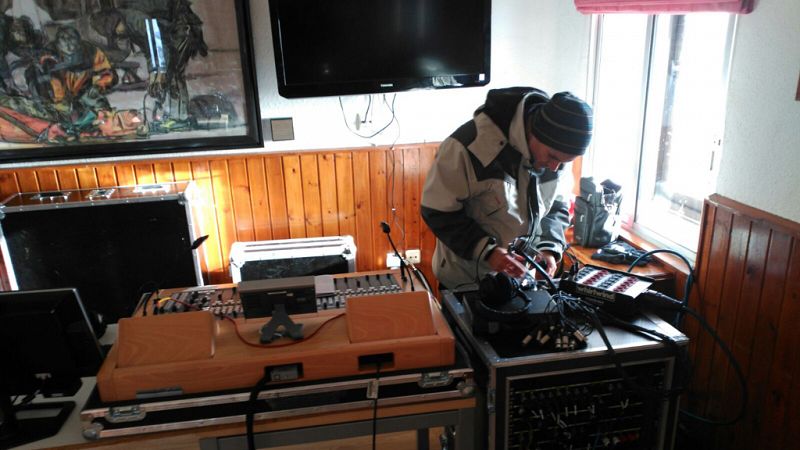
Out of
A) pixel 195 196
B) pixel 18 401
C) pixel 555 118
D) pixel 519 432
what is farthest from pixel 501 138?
pixel 195 196

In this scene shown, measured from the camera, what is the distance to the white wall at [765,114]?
166 cm

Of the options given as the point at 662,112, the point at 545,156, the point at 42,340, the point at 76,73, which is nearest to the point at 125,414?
the point at 42,340

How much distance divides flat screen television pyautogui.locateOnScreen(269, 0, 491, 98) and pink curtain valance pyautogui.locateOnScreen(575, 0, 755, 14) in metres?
0.50

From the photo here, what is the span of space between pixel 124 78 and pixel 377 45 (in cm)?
128

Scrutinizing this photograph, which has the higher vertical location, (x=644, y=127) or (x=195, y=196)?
(x=644, y=127)

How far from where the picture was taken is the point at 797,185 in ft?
5.42

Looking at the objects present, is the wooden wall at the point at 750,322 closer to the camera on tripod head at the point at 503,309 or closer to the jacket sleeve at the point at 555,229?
the jacket sleeve at the point at 555,229

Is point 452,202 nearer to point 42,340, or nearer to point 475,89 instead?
point 42,340

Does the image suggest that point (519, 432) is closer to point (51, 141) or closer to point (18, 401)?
point (18, 401)

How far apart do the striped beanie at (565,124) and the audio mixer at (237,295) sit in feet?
2.10

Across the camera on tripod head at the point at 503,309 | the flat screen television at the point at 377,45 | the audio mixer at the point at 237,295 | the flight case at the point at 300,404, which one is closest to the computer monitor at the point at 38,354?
the flight case at the point at 300,404

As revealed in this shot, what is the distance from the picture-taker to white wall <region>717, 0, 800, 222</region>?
1659mm

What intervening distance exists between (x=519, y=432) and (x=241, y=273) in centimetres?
182

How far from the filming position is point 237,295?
1718 millimetres
